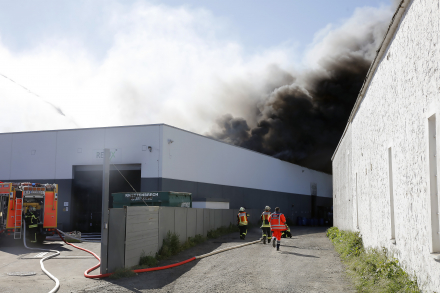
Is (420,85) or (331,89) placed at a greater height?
(331,89)

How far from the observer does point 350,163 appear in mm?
16375

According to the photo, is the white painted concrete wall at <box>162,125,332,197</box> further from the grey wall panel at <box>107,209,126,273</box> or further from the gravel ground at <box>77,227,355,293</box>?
the grey wall panel at <box>107,209,126,273</box>

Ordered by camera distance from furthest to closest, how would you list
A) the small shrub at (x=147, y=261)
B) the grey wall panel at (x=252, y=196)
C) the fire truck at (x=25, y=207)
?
the grey wall panel at (x=252, y=196)
the fire truck at (x=25, y=207)
the small shrub at (x=147, y=261)

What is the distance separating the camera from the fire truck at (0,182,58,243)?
17688mm

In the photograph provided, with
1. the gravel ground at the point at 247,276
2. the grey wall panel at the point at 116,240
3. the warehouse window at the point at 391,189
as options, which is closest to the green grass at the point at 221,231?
the gravel ground at the point at 247,276

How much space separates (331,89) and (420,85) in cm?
3957

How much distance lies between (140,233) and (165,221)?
7.32ft

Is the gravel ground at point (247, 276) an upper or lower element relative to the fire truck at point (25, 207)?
lower

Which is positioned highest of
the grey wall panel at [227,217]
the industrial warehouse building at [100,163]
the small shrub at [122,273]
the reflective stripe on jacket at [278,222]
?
the industrial warehouse building at [100,163]

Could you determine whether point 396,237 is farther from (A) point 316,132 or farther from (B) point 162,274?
(A) point 316,132

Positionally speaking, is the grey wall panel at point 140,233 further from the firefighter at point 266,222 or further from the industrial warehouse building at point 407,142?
the industrial warehouse building at point 407,142

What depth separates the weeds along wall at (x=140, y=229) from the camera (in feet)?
34.6

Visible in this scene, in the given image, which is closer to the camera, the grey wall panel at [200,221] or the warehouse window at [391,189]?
the warehouse window at [391,189]

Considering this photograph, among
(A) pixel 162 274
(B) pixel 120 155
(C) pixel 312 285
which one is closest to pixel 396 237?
(C) pixel 312 285
